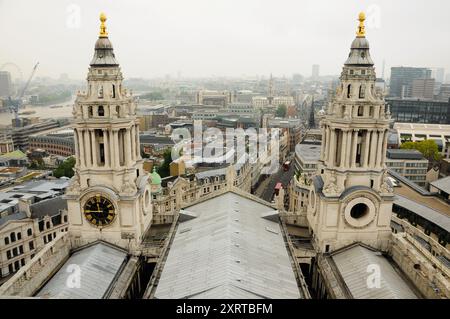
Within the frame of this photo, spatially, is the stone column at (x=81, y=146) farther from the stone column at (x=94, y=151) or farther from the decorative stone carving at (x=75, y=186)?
the decorative stone carving at (x=75, y=186)

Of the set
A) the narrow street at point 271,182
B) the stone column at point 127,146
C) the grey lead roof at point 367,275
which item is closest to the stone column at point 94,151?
the stone column at point 127,146

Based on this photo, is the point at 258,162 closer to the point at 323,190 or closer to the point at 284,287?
the point at 323,190

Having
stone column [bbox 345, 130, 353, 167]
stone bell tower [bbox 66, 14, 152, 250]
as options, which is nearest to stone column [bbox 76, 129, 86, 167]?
stone bell tower [bbox 66, 14, 152, 250]

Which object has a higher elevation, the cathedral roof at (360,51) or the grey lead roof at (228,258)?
the cathedral roof at (360,51)

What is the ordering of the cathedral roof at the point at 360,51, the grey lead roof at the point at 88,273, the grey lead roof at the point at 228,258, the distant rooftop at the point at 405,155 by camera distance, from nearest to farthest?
the grey lead roof at the point at 228,258, the grey lead roof at the point at 88,273, the cathedral roof at the point at 360,51, the distant rooftop at the point at 405,155

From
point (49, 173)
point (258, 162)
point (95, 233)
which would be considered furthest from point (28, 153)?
point (95, 233)

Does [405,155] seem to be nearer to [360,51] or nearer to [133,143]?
[360,51]
